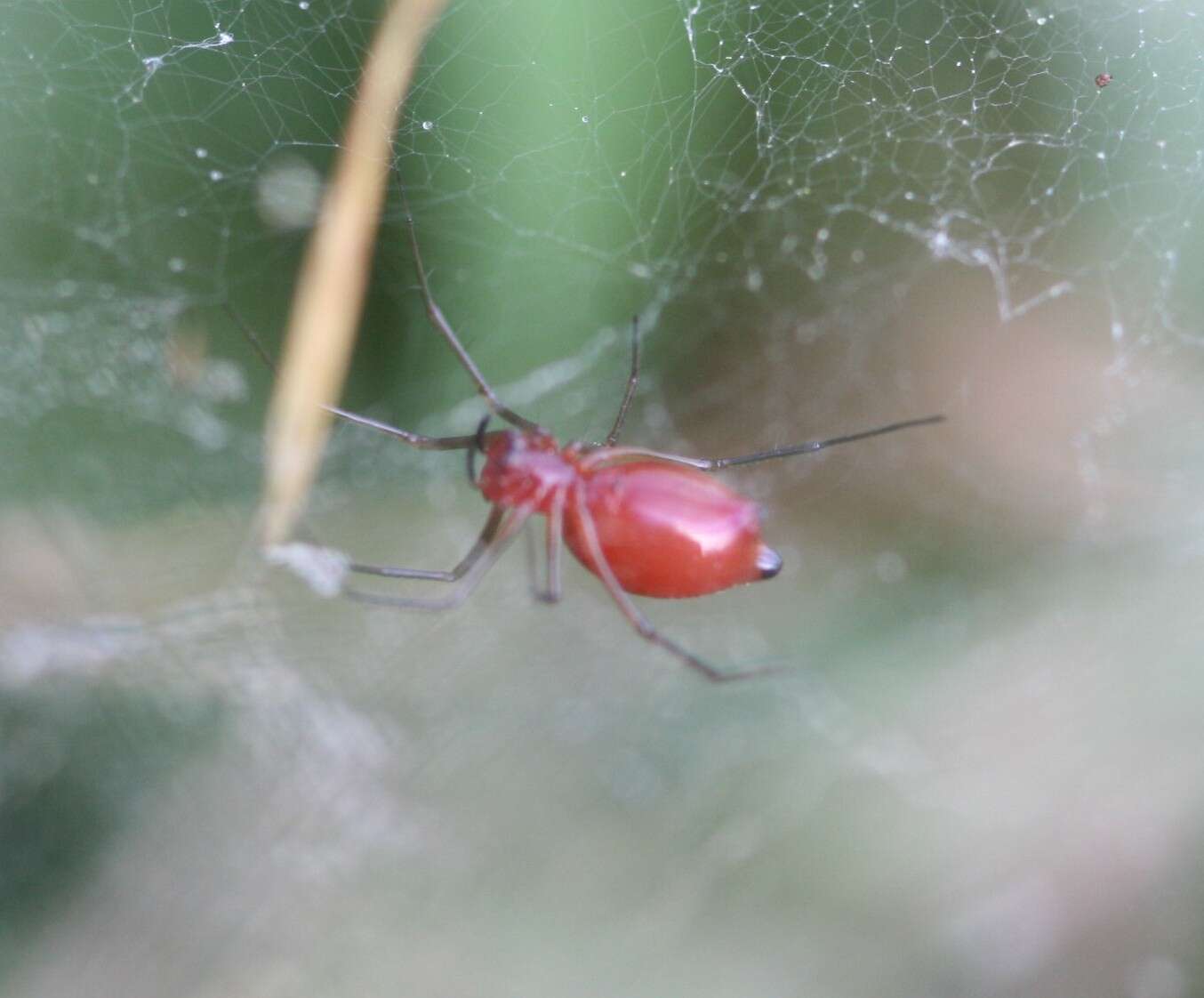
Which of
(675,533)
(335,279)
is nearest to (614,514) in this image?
(675,533)

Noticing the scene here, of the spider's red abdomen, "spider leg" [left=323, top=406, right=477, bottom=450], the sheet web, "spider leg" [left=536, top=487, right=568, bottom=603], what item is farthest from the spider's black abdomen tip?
the sheet web

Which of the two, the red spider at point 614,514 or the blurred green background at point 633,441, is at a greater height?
the blurred green background at point 633,441

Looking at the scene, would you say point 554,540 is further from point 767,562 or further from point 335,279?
point 335,279

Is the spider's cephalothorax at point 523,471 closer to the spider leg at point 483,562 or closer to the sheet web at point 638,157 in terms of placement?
the spider leg at point 483,562

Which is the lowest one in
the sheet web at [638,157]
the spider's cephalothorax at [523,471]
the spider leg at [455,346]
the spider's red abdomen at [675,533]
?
the spider's red abdomen at [675,533]

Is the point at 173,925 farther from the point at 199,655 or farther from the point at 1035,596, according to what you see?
the point at 1035,596

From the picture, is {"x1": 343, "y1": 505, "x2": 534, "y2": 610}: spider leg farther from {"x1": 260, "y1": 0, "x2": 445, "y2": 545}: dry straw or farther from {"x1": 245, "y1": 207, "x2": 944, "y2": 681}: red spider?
{"x1": 260, "y1": 0, "x2": 445, "y2": 545}: dry straw

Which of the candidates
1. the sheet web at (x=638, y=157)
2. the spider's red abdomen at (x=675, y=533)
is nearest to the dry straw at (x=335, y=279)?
the sheet web at (x=638, y=157)
